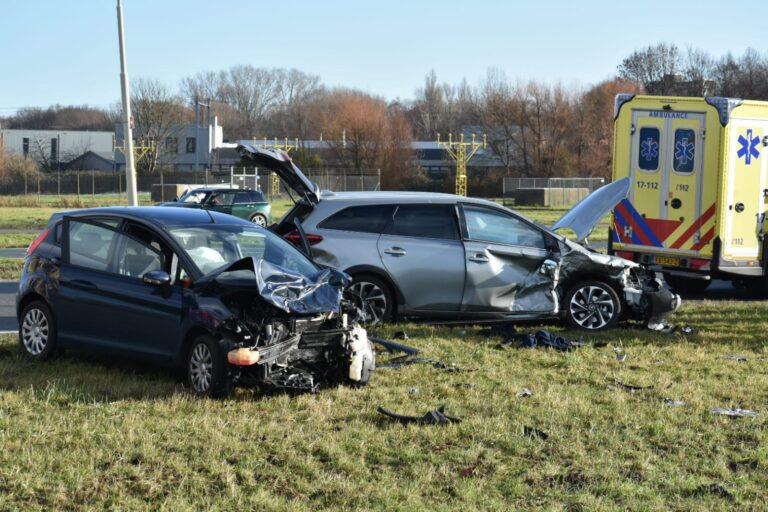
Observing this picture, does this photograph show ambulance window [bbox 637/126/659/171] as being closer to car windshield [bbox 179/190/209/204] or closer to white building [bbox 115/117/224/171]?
car windshield [bbox 179/190/209/204]

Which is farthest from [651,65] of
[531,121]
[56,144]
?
[56,144]

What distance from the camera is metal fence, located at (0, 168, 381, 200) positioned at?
2376 inches

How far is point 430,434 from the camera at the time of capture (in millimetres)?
6172

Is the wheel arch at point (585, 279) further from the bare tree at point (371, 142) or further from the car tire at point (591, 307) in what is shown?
the bare tree at point (371, 142)

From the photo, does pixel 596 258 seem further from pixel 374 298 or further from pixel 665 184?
pixel 665 184

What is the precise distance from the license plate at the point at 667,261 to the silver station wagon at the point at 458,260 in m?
3.12

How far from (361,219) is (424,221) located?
723mm

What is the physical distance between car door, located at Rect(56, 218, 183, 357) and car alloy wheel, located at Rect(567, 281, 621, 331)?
4.96 m

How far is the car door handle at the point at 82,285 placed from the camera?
818cm

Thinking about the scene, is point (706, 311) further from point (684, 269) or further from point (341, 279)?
point (341, 279)

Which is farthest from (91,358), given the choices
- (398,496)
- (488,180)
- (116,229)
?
(488,180)

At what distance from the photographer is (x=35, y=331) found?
28.2 feet

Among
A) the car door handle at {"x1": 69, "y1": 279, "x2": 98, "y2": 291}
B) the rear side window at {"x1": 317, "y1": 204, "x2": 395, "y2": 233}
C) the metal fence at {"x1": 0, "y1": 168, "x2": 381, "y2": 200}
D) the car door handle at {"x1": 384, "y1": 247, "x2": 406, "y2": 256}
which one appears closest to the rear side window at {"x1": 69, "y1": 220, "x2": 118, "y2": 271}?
the car door handle at {"x1": 69, "y1": 279, "x2": 98, "y2": 291}

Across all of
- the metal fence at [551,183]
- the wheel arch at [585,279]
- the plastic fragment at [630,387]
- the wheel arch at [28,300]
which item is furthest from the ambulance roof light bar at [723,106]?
the metal fence at [551,183]
